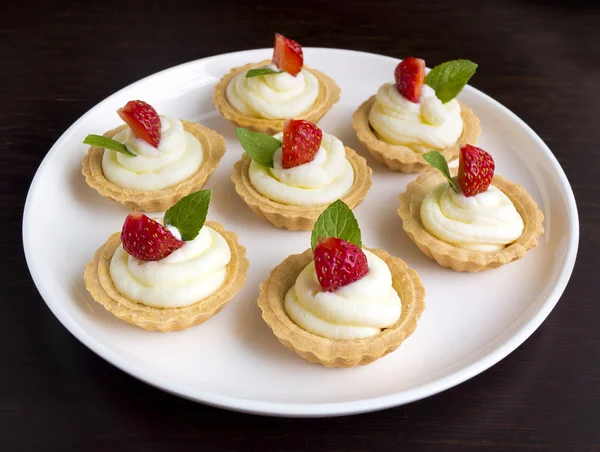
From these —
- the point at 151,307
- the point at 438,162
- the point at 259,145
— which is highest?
the point at 438,162

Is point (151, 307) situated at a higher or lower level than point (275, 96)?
lower

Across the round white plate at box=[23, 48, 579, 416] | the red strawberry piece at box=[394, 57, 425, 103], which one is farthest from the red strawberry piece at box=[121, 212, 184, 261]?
the red strawberry piece at box=[394, 57, 425, 103]

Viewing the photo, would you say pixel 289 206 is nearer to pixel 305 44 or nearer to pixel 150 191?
pixel 150 191

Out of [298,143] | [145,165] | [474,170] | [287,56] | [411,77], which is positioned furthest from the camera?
[287,56]

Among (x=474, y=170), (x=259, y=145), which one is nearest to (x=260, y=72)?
(x=259, y=145)

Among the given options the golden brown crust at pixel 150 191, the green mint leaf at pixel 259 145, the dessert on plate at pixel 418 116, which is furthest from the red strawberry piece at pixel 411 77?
the golden brown crust at pixel 150 191

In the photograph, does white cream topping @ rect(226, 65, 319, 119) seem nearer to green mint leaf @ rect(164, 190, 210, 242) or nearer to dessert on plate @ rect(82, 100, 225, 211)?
dessert on plate @ rect(82, 100, 225, 211)
